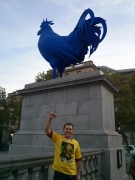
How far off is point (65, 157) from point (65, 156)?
0.05ft

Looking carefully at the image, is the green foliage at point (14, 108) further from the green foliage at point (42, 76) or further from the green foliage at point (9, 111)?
the green foliage at point (42, 76)

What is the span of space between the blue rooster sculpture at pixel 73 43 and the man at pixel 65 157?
19.1ft

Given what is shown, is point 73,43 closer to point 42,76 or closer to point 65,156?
point 65,156

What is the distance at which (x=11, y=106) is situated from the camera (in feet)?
116

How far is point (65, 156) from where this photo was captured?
10.4 ft

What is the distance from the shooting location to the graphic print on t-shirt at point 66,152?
3156 millimetres

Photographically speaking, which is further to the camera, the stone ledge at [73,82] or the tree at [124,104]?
the tree at [124,104]

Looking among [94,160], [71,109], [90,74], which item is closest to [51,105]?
[71,109]

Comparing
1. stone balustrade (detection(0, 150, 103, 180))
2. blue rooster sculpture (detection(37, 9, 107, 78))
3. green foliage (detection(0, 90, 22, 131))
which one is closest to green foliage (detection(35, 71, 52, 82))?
green foliage (detection(0, 90, 22, 131))

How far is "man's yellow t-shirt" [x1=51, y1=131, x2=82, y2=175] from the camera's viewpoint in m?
3.09

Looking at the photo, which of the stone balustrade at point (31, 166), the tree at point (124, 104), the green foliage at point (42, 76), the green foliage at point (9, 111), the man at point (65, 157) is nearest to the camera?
the stone balustrade at point (31, 166)

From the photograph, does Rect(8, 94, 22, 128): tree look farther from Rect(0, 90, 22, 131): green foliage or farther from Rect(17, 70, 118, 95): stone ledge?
Rect(17, 70, 118, 95): stone ledge

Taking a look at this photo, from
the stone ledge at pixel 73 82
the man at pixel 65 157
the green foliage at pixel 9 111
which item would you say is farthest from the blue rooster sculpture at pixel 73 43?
the green foliage at pixel 9 111

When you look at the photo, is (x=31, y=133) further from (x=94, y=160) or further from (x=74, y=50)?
(x=74, y=50)
